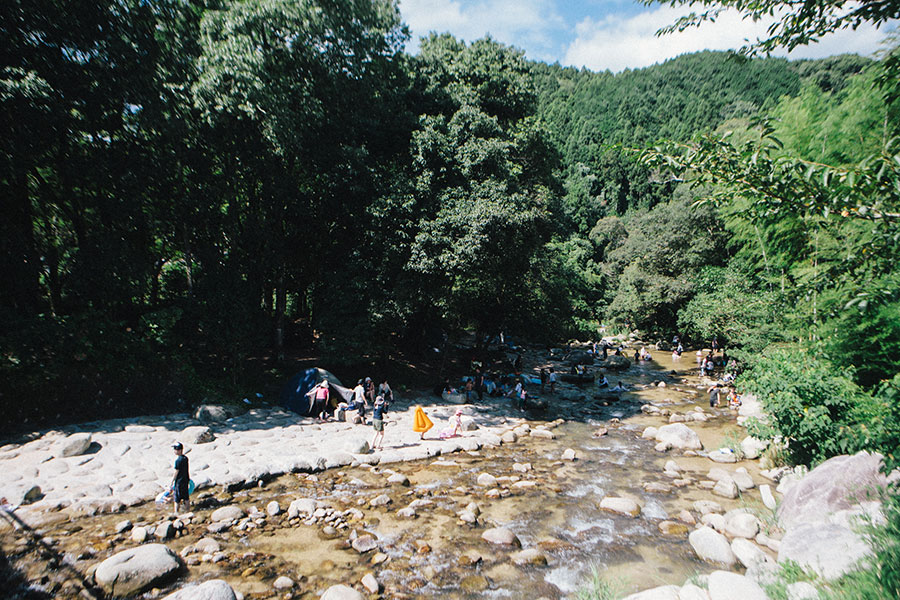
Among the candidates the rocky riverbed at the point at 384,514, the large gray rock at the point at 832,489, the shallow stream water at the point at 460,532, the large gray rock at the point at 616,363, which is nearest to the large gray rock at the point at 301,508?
the rocky riverbed at the point at 384,514

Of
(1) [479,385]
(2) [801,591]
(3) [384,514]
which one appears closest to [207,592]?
(3) [384,514]

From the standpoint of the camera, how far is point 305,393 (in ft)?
54.3

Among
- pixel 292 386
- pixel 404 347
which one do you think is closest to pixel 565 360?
pixel 404 347

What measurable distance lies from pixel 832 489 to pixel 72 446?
16954 millimetres

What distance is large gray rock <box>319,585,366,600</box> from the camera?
6680 mm

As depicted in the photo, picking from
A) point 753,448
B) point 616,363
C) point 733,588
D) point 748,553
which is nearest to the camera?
point 733,588

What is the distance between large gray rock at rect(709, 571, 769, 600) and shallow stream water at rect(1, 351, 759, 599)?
1390 millimetres

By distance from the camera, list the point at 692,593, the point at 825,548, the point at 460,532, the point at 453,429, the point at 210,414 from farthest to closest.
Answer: the point at 453,429 → the point at 210,414 → the point at 460,532 → the point at 825,548 → the point at 692,593

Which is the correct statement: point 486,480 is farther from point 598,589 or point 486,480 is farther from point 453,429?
point 598,589

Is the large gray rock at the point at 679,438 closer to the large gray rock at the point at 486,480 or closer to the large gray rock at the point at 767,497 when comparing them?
the large gray rock at the point at 767,497

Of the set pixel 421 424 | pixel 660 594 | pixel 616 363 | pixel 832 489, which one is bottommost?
pixel 616 363

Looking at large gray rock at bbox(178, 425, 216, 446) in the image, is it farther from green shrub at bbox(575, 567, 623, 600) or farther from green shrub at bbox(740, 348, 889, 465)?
green shrub at bbox(740, 348, 889, 465)

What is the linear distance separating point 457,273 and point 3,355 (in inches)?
555

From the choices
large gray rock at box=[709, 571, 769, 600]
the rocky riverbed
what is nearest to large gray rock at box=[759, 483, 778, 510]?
the rocky riverbed
